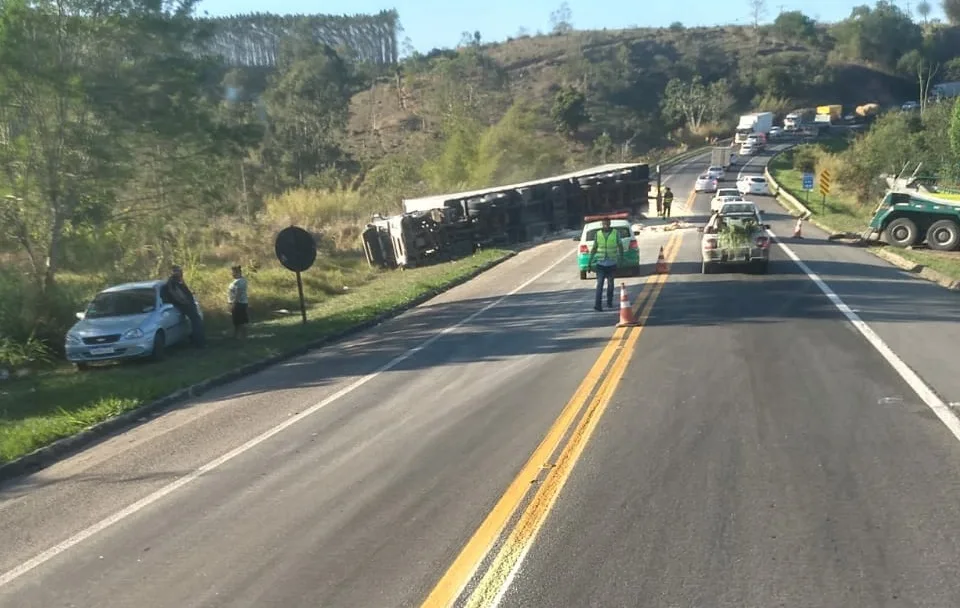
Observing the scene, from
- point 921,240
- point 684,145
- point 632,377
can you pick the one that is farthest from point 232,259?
point 684,145

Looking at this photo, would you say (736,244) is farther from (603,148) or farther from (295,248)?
(603,148)

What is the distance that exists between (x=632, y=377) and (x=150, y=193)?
48.4ft

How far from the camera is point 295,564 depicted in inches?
245

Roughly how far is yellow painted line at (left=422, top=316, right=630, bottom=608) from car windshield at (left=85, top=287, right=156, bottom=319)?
34.6 feet

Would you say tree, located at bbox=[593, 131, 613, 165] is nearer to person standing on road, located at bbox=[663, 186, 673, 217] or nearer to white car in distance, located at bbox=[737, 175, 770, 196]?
white car in distance, located at bbox=[737, 175, 770, 196]

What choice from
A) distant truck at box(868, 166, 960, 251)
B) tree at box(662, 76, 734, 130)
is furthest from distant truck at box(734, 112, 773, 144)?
distant truck at box(868, 166, 960, 251)

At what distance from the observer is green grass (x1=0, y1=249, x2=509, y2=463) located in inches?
460

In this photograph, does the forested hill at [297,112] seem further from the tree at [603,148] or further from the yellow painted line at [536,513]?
the yellow painted line at [536,513]

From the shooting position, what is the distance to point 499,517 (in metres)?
6.79

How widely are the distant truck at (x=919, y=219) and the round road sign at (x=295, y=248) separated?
69.6 feet

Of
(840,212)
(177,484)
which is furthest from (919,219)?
(177,484)

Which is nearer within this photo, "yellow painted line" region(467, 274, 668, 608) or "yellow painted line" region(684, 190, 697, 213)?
→ "yellow painted line" region(467, 274, 668, 608)

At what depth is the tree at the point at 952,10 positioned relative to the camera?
18488cm

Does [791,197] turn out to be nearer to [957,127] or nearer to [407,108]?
[957,127]
